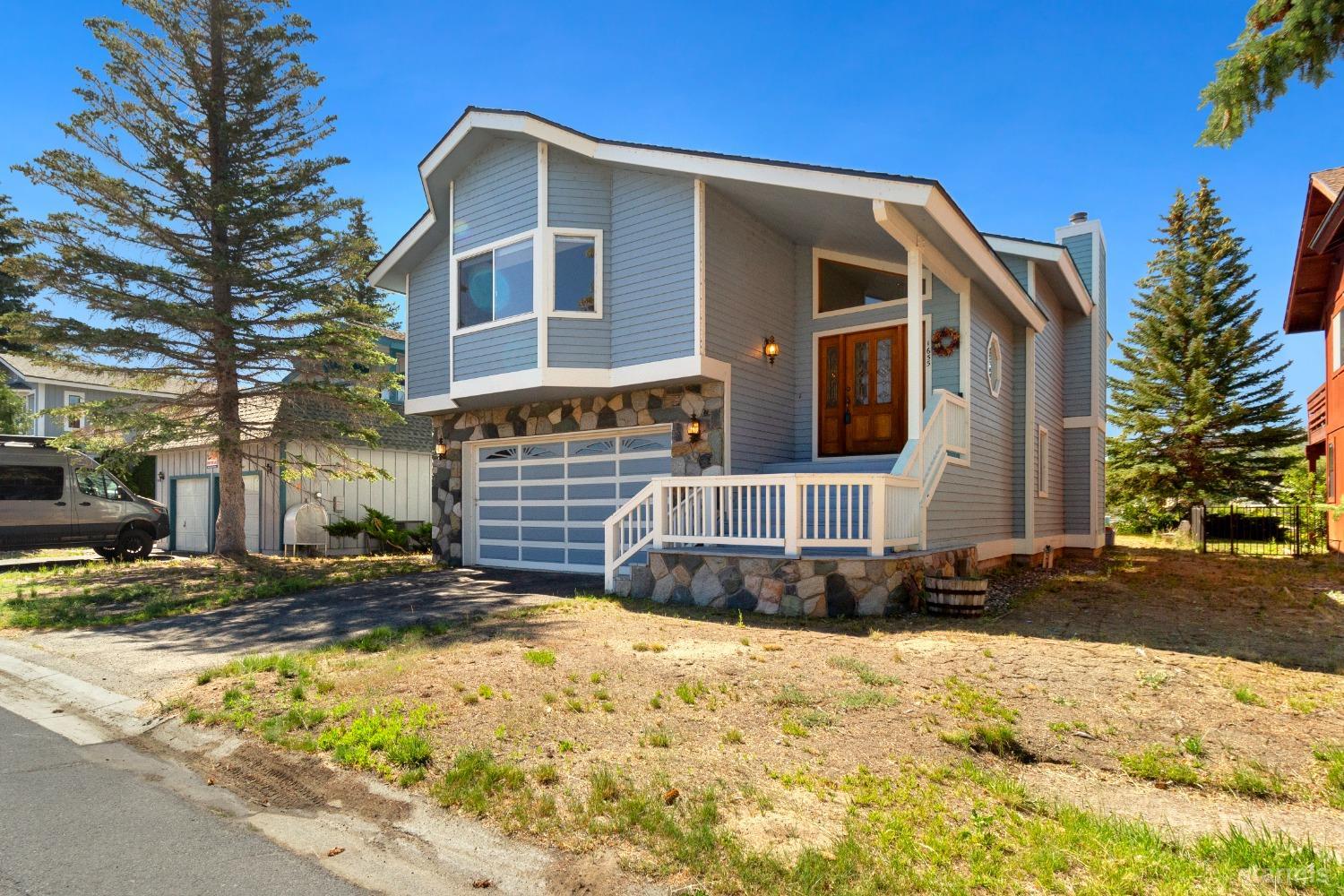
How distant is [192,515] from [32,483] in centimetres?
460

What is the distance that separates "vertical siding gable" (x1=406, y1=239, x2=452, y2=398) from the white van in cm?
604

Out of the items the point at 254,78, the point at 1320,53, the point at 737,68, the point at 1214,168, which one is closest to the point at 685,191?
the point at 737,68

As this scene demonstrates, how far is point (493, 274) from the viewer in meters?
11.6

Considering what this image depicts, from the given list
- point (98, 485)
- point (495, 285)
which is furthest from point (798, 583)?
point (98, 485)

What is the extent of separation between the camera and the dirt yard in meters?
2.91

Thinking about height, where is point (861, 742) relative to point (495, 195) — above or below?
below

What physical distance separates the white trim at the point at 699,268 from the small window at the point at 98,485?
497 inches

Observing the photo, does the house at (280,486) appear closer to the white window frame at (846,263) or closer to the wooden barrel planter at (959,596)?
the white window frame at (846,263)

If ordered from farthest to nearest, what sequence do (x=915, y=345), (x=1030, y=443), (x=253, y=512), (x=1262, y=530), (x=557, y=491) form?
(x=1262, y=530) < (x=253, y=512) < (x=1030, y=443) < (x=557, y=491) < (x=915, y=345)

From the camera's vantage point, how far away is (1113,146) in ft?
45.8

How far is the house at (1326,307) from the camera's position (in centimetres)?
1379

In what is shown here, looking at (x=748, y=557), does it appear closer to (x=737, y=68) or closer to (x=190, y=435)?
(x=737, y=68)

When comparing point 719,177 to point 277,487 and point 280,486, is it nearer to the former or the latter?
point 280,486

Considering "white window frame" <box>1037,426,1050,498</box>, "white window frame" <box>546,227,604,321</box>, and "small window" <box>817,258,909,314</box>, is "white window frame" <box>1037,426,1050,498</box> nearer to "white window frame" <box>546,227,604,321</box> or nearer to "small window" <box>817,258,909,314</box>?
"small window" <box>817,258,909,314</box>
